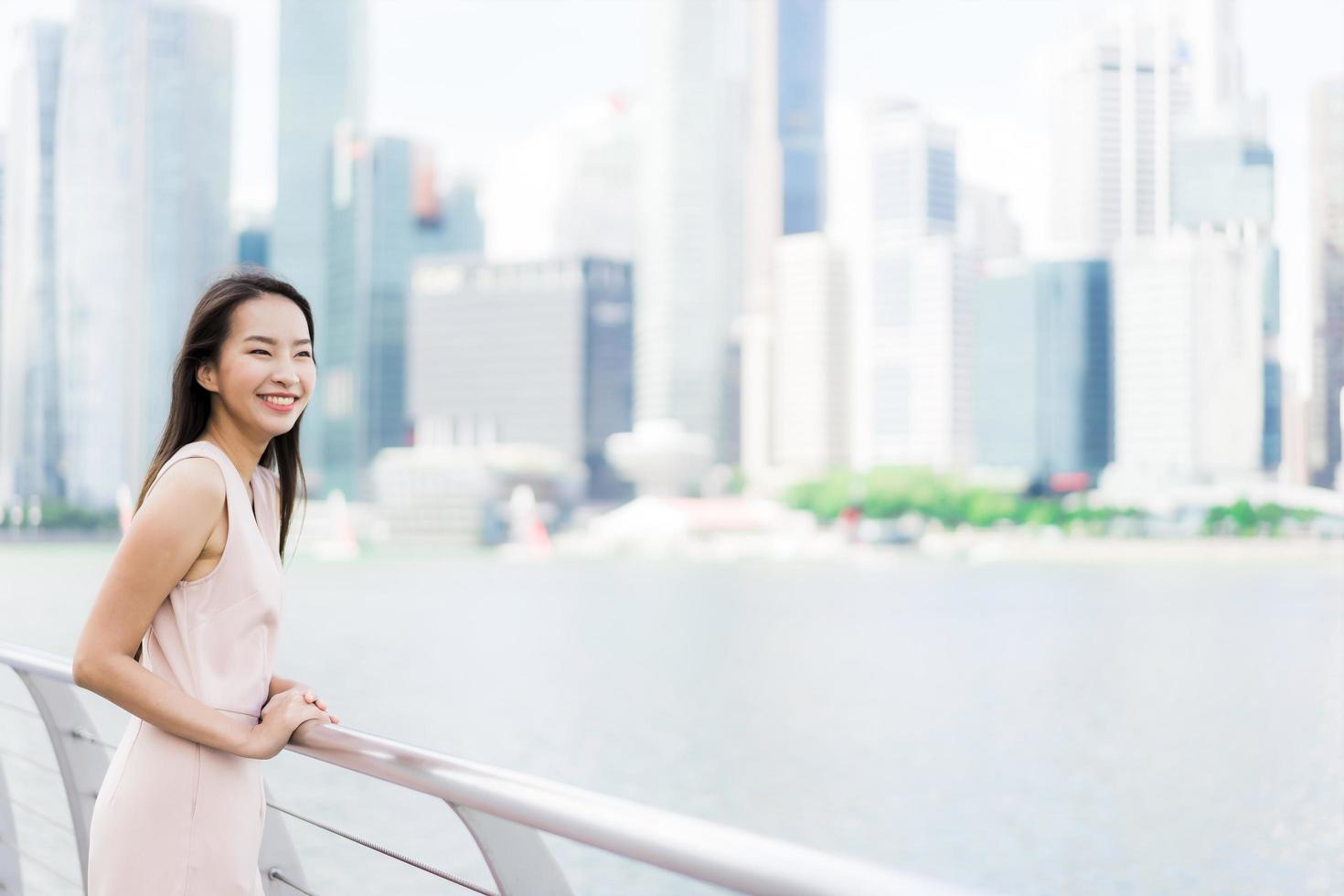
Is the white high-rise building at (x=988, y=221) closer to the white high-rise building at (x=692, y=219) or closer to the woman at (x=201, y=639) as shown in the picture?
the white high-rise building at (x=692, y=219)

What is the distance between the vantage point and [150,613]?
170 centimetres

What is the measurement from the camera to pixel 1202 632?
45312 mm

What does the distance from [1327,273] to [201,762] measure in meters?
137

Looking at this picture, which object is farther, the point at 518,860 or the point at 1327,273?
the point at 1327,273

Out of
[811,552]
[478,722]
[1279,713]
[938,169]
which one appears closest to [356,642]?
[478,722]

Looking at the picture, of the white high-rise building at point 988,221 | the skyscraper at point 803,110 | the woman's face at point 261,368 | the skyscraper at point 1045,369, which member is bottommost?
the woman's face at point 261,368

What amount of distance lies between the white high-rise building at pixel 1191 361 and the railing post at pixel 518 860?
373 feet

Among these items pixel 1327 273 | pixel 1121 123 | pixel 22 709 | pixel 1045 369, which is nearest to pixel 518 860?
pixel 22 709

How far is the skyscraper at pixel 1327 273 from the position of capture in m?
114

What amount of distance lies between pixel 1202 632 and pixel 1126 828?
27.5 m

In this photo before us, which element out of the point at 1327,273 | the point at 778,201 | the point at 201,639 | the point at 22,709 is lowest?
the point at 22,709

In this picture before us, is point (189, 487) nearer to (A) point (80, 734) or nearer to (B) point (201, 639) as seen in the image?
(B) point (201, 639)

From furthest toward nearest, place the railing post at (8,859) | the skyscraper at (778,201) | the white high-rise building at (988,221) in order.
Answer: the white high-rise building at (988,221) < the skyscraper at (778,201) < the railing post at (8,859)

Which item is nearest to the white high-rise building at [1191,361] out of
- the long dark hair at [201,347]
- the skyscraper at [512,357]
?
the skyscraper at [512,357]
